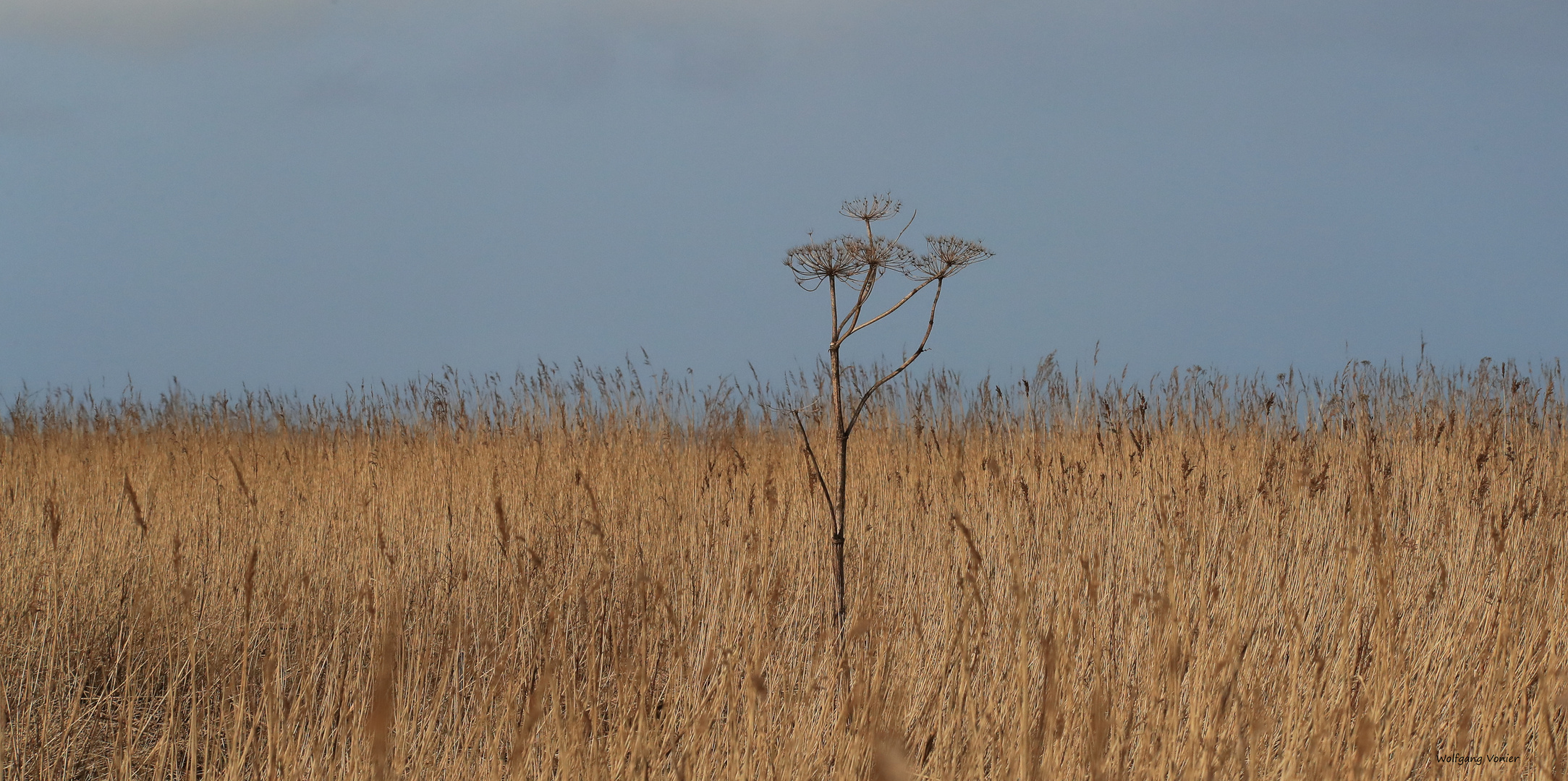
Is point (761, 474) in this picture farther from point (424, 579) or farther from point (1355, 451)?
point (1355, 451)

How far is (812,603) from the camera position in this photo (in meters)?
3.69

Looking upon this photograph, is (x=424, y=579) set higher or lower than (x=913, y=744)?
higher

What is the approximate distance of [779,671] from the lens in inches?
109

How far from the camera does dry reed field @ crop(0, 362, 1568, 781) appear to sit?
2.07 metres

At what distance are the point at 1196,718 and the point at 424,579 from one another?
3432 millimetres

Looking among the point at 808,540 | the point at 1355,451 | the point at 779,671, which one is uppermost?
the point at 1355,451

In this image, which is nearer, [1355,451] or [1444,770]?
[1444,770]

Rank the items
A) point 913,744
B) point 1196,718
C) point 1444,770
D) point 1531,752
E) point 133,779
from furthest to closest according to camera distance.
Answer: point 133,779 → point 913,744 → point 1531,752 → point 1444,770 → point 1196,718

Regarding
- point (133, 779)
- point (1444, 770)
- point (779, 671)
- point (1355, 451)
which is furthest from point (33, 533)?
point (1355, 451)

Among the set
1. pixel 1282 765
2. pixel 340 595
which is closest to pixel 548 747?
pixel 1282 765

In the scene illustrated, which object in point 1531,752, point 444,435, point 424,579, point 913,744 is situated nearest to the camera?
point 1531,752

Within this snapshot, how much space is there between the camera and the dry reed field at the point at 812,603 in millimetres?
2066

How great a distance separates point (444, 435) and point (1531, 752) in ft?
22.5

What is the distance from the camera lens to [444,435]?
7.60m
